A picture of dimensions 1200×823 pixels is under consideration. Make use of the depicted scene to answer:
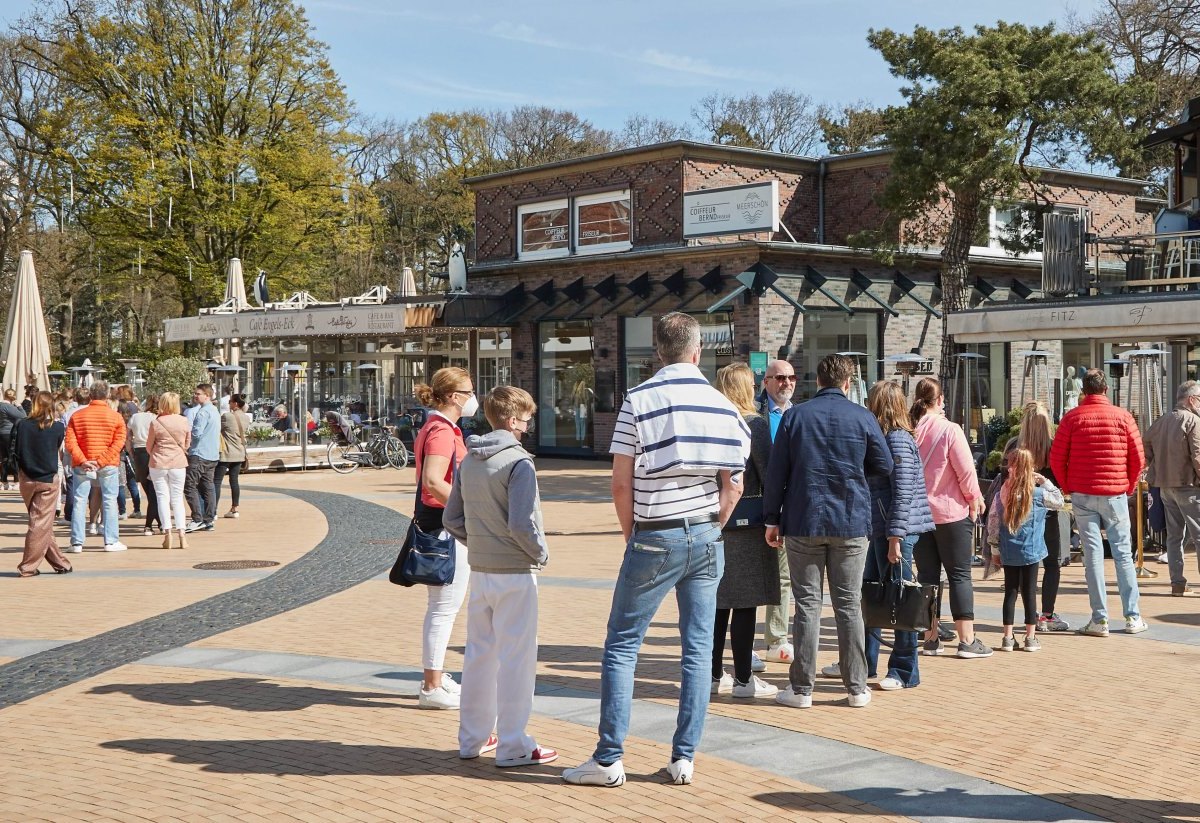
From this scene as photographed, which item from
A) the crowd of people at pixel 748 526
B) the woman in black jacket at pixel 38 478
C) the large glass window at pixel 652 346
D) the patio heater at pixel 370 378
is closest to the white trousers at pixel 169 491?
the woman in black jacket at pixel 38 478

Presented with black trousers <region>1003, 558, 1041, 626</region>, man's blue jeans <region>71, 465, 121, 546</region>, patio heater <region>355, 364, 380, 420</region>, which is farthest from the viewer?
patio heater <region>355, 364, 380, 420</region>

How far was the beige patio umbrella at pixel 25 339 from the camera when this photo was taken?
22656 mm

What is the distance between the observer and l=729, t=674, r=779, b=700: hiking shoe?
22.5 ft

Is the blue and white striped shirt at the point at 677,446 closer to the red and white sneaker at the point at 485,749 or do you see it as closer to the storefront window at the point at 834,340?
the red and white sneaker at the point at 485,749

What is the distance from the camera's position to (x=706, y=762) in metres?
5.60

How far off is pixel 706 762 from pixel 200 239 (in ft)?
114

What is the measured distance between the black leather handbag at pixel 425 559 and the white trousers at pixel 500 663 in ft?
2.39

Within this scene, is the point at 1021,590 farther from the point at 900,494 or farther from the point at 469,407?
the point at 469,407

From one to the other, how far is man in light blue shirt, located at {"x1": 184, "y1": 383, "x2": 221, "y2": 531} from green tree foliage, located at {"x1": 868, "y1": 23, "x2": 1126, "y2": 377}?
12.9 meters

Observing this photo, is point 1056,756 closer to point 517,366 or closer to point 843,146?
point 517,366

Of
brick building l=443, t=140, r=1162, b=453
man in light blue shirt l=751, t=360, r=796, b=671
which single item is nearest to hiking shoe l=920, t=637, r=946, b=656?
man in light blue shirt l=751, t=360, r=796, b=671

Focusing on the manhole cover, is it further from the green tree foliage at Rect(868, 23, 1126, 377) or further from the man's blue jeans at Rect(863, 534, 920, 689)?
the green tree foliage at Rect(868, 23, 1126, 377)

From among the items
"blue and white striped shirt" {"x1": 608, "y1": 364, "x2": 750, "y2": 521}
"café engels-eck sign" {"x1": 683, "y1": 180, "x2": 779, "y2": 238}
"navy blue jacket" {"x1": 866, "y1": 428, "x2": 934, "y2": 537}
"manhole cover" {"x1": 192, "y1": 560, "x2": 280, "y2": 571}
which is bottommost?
"manhole cover" {"x1": 192, "y1": 560, "x2": 280, "y2": 571}

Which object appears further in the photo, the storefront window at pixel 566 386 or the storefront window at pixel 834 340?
the storefront window at pixel 566 386
